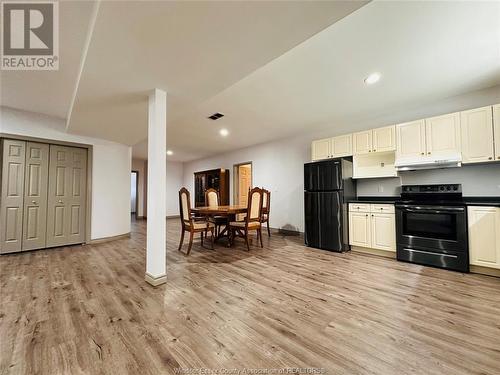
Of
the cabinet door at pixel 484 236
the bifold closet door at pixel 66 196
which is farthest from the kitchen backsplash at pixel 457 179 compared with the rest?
the bifold closet door at pixel 66 196

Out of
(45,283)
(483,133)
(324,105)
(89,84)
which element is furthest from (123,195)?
(483,133)

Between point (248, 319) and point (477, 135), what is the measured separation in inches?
149

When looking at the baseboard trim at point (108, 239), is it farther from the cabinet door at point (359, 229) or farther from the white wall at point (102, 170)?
the cabinet door at point (359, 229)

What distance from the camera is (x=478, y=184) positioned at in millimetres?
3152

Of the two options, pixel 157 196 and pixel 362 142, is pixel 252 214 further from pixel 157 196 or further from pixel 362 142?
pixel 362 142

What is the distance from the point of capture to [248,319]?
5.73ft

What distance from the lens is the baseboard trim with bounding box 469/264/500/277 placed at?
8.68ft

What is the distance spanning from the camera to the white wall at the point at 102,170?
3.79 m

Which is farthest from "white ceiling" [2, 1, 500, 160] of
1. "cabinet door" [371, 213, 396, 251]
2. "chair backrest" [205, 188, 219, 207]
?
"chair backrest" [205, 188, 219, 207]

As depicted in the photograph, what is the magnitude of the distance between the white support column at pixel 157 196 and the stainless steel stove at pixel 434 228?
3.43 meters

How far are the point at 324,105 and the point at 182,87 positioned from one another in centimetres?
244

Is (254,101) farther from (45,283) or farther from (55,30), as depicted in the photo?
(45,283)

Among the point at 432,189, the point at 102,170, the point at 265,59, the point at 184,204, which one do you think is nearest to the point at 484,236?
the point at 432,189

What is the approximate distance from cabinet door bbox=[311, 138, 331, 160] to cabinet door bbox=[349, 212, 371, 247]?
1306 mm
